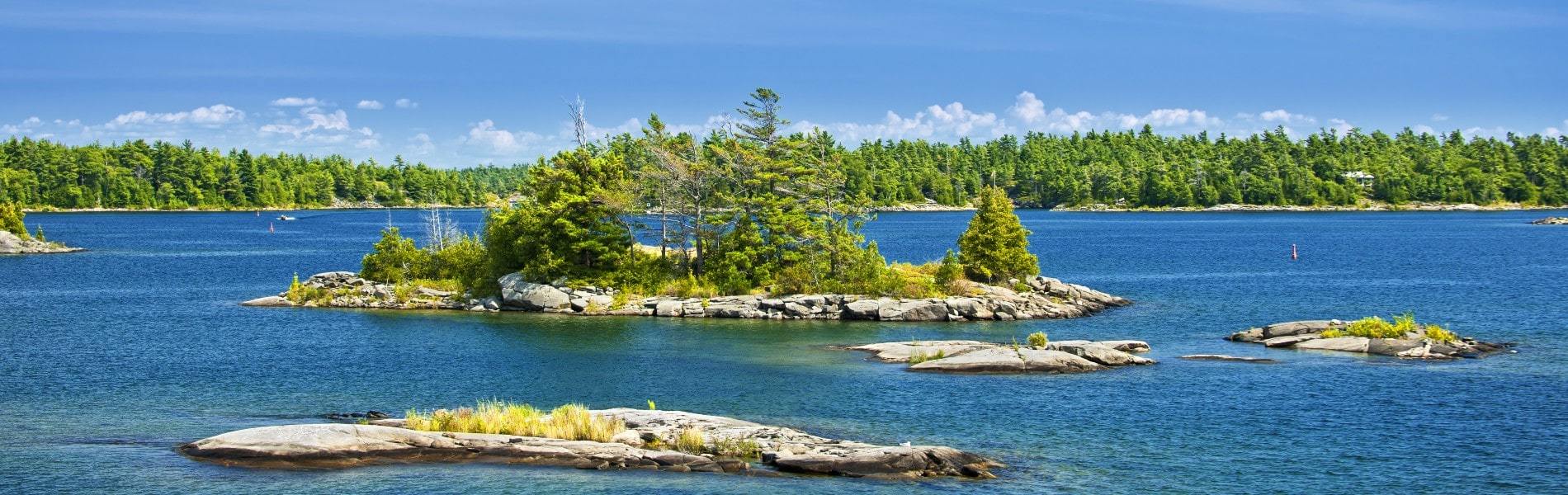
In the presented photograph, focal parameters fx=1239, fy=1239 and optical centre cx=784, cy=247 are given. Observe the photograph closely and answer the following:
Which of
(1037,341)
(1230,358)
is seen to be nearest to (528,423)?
(1037,341)

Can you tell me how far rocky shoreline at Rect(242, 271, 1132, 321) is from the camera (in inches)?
2926

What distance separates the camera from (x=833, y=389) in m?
49.8

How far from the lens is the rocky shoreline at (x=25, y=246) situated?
140750mm

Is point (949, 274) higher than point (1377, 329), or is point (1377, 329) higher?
point (949, 274)

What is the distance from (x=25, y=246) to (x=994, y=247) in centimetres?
11781

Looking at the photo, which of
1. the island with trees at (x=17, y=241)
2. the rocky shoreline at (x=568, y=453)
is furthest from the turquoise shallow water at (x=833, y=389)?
the island with trees at (x=17, y=241)

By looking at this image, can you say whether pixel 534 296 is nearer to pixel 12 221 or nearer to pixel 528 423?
pixel 528 423

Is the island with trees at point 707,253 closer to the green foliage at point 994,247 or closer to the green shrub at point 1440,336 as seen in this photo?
the green foliage at point 994,247

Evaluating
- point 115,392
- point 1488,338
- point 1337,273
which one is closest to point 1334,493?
point 1488,338

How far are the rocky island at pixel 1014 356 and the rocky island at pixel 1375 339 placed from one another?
7.99 meters

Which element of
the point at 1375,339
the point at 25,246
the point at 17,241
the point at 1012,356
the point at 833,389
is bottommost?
the point at 833,389

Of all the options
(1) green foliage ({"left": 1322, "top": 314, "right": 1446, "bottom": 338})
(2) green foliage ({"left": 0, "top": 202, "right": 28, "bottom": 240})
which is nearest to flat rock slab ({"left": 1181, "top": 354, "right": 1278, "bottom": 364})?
(1) green foliage ({"left": 1322, "top": 314, "right": 1446, "bottom": 338})

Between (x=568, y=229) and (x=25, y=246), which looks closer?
(x=568, y=229)

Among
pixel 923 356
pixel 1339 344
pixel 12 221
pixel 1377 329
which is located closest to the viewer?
pixel 923 356
